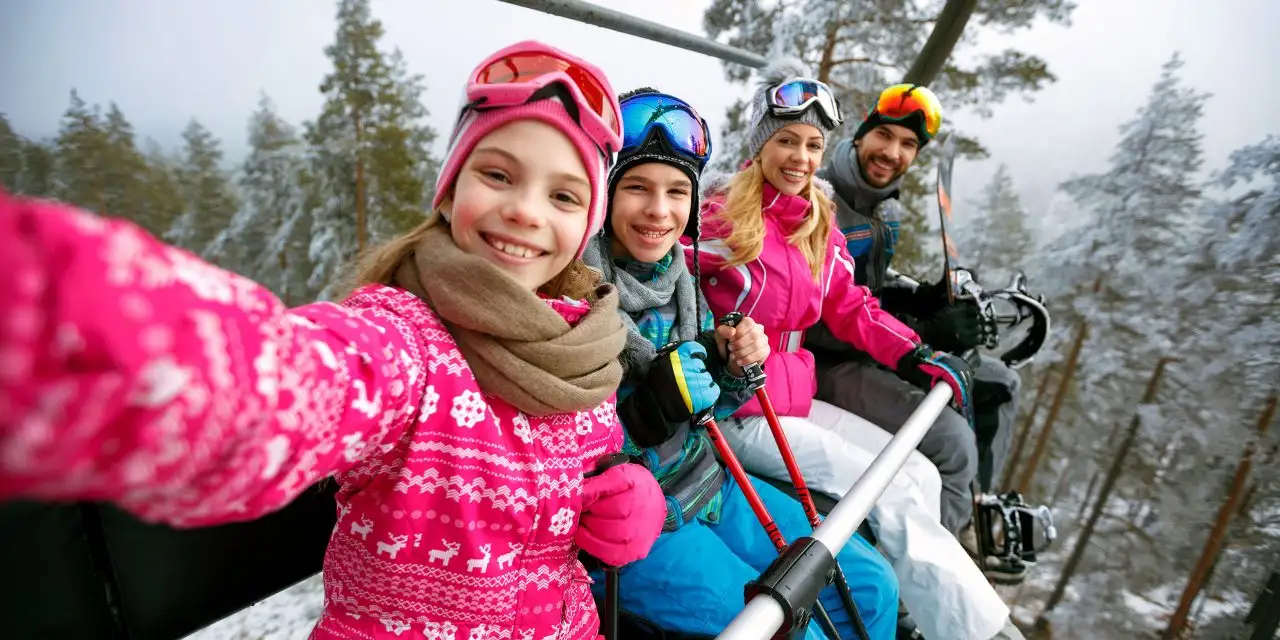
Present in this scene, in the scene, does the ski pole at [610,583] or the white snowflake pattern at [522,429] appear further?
the ski pole at [610,583]

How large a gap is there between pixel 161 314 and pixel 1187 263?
17.2 meters

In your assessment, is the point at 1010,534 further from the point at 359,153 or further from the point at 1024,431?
the point at 1024,431

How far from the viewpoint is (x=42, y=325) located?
1.22 feet

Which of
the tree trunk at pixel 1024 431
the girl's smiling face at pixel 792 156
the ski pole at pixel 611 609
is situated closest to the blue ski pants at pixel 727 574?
the ski pole at pixel 611 609

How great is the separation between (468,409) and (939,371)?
8.86 feet

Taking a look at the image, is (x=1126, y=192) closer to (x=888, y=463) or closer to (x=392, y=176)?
(x=888, y=463)

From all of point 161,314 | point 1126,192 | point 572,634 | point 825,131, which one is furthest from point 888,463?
point 1126,192

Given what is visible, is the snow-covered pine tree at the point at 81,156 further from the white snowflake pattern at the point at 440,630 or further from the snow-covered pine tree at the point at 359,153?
the white snowflake pattern at the point at 440,630

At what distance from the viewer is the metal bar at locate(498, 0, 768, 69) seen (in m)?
3.00

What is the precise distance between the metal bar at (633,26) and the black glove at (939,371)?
2693 mm

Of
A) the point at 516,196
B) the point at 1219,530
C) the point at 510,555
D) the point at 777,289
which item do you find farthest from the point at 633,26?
the point at 1219,530

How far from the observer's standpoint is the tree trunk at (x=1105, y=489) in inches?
568

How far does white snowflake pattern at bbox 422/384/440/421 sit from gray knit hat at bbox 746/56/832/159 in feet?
8.21

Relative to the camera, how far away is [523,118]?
4.11ft
